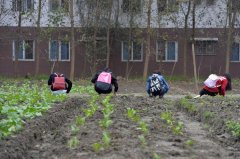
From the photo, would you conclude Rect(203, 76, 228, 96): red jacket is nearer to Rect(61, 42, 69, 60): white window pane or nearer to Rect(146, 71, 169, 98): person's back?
Rect(146, 71, 169, 98): person's back

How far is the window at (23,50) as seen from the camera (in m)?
32.8

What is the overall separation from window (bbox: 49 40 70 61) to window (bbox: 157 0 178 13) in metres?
5.78

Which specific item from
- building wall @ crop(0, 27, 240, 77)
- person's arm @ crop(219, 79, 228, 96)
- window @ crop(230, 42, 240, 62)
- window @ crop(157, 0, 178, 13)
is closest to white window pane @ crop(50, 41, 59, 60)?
building wall @ crop(0, 27, 240, 77)

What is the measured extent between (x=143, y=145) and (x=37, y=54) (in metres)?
25.7

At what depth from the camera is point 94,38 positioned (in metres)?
31.0

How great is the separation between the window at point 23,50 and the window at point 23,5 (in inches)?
71.3

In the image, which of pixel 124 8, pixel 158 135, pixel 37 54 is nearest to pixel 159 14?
pixel 124 8

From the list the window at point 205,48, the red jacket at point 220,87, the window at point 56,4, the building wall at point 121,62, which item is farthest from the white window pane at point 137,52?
the red jacket at point 220,87

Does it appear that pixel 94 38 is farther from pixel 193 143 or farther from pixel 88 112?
pixel 193 143

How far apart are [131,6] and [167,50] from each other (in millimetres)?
3844

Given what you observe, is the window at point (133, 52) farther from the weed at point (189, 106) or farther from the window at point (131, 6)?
the weed at point (189, 106)

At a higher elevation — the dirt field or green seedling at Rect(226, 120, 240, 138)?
green seedling at Rect(226, 120, 240, 138)

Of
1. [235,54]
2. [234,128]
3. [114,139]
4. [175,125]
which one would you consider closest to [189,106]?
[175,125]

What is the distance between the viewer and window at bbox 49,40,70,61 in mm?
33531
